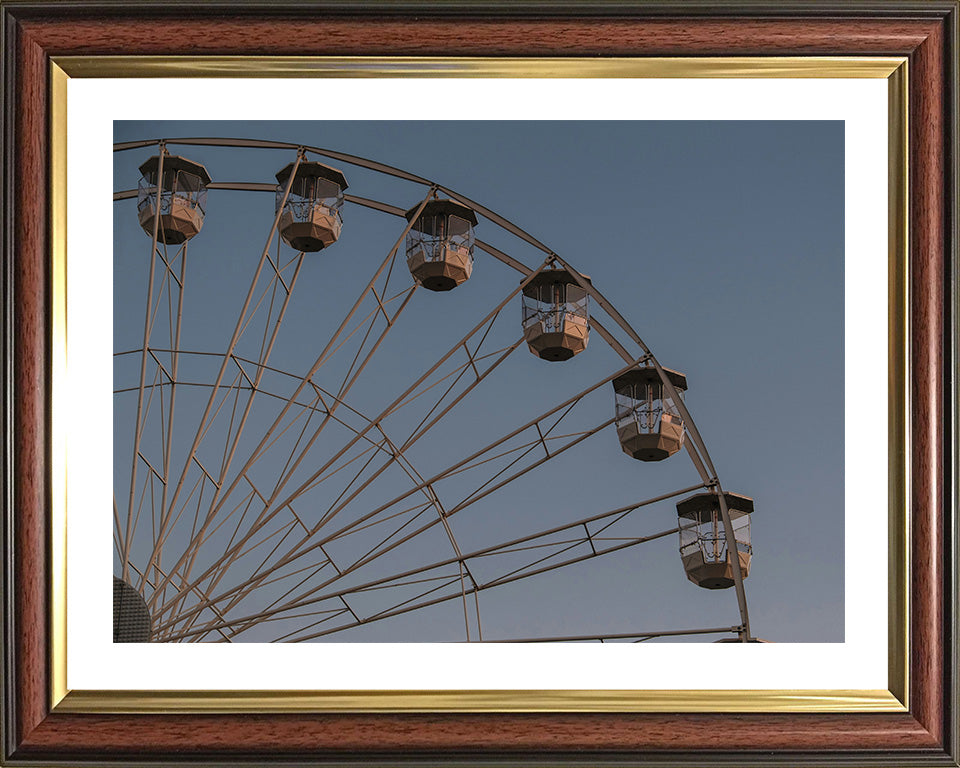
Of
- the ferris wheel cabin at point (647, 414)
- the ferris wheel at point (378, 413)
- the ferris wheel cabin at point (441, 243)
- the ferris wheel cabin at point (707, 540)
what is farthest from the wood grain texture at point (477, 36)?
the ferris wheel cabin at point (647, 414)

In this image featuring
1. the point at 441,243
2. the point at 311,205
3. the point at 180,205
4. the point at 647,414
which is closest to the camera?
the point at 180,205

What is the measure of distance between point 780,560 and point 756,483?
0.61m

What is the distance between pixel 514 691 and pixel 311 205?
7.83 ft

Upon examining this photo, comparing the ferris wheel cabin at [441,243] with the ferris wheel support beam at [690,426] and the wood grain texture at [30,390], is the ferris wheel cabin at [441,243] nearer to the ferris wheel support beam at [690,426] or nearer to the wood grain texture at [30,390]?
the ferris wheel support beam at [690,426]

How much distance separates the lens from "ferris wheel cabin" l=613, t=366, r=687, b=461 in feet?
11.5

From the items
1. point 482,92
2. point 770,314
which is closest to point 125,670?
point 482,92

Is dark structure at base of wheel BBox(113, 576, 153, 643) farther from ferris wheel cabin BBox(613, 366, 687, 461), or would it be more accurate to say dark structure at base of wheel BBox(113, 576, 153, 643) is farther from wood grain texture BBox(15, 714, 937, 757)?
ferris wheel cabin BBox(613, 366, 687, 461)

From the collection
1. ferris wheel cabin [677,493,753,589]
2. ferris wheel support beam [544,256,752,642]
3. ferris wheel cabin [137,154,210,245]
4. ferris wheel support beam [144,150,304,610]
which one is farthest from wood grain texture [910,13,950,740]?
ferris wheel cabin [677,493,753,589]

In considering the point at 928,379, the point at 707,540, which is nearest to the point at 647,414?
the point at 707,540

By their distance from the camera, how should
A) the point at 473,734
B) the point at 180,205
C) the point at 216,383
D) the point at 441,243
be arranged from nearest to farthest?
the point at 473,734, the point at 216,383, the point at 180,205, the point at 441,243

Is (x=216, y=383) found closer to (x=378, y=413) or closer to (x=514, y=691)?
(x=514, y=691)

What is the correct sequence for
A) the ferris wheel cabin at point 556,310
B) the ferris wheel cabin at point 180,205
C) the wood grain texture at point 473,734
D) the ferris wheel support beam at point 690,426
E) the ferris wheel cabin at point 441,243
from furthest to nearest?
the ferris wheel cabin at point 556,310, the ferris wheel cabin at point 441,243, the ferris wheel support beam at point 690,426, the ferris wheel cabin at point 180,205, the wood grain texture at point 473,734

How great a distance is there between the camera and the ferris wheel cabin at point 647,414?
11.5 feet

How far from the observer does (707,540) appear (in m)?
3.30
